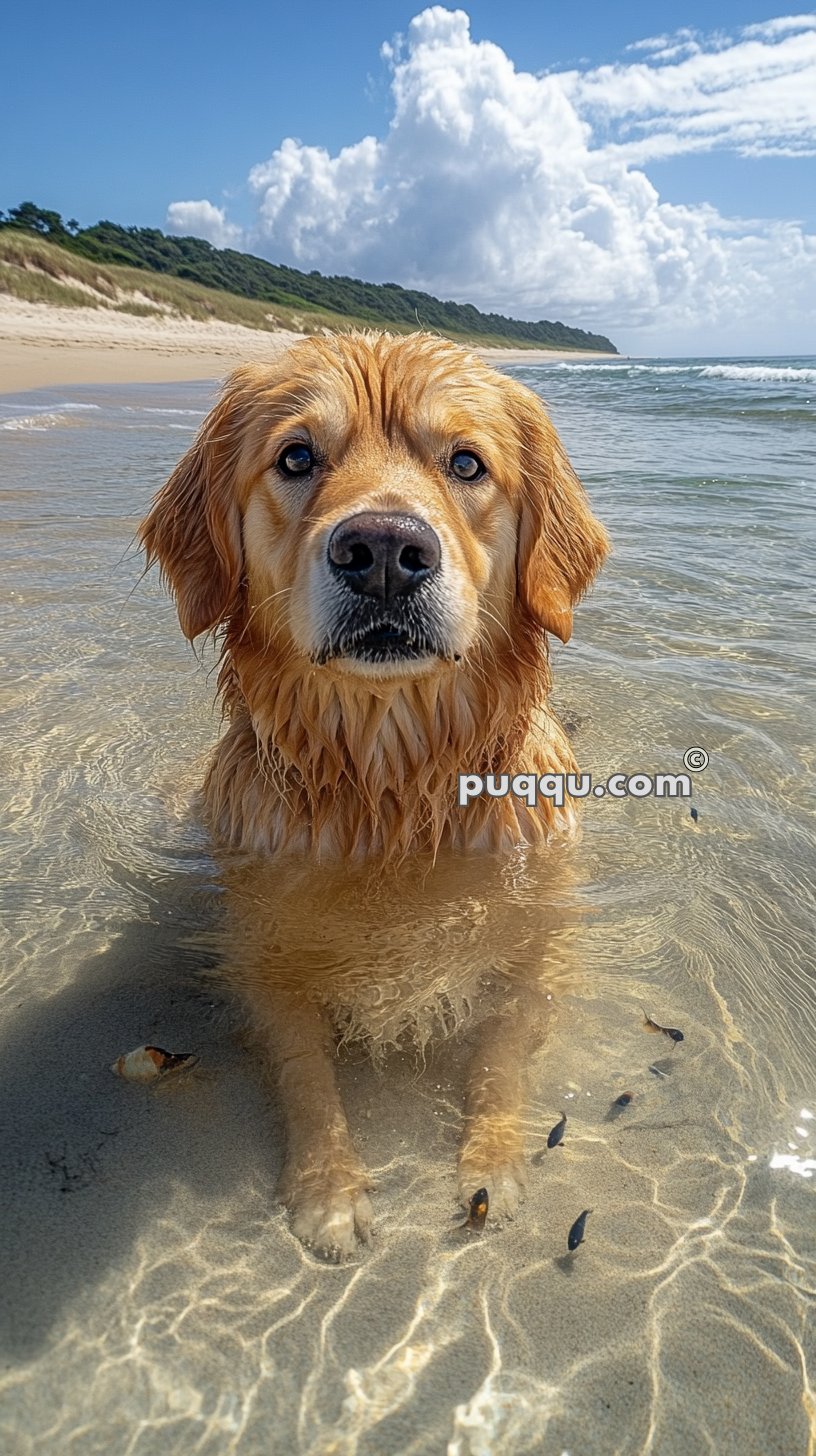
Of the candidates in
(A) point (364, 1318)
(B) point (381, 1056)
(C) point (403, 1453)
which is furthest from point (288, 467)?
(C) point (403, 1453)

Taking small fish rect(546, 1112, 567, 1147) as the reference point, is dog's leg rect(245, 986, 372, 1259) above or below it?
below

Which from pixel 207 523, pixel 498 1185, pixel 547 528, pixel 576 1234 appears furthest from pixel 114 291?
pixel 576 1234

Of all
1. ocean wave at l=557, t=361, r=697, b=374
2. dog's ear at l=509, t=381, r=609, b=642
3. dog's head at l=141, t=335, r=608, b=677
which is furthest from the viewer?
ocean wave at l=557, t=361, r=697, b=374

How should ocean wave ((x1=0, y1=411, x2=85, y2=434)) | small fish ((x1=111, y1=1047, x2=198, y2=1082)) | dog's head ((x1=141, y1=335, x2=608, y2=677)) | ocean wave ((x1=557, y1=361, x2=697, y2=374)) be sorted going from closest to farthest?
small fish ((x1=111, y1=1047, x2=198, y2=1082))
dog's head ((x1=141, y1=335, x2=608, y2=677))
ocean wave ((x1=0, y1=411, x2=85, y2=434))
ocean wave ((x1=557, y1=361, x2=697, y2=374))

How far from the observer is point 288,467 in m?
2.99

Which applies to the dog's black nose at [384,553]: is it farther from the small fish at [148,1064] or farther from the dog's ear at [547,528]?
the small fish at [148,1064]

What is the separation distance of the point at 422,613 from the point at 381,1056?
1.14 metres

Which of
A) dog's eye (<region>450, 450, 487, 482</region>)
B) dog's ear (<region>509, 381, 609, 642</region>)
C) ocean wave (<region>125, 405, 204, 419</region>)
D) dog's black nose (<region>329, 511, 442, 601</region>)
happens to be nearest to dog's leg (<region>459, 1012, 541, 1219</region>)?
dog's black nose (<region>329, 511, 442, 601</region>)

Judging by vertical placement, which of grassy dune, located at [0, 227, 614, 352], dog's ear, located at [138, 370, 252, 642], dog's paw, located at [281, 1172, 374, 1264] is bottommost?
dog's paw, located at [281, 1172, 374, 1264]

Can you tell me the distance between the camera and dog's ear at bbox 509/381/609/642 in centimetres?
327

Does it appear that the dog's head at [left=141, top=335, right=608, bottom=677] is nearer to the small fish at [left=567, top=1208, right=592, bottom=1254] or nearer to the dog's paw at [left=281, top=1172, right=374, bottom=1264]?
the dog's paw at [left=281, top=1172, right=374, bottom=1264]

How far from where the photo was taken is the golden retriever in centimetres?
257

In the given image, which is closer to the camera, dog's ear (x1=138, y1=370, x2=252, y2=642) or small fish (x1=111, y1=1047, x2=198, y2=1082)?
small fish (x1=111, y1=1047, x2=198, y2=1082)

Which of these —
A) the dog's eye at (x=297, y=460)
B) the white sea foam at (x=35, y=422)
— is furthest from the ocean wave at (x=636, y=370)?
the dog's eye at (x=297, y=460)
